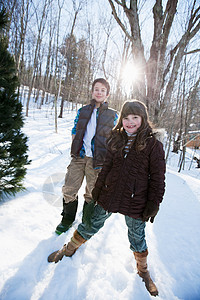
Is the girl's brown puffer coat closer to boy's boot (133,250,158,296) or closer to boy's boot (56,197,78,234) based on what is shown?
boy's boot (133,250,158,296)

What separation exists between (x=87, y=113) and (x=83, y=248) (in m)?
1.70

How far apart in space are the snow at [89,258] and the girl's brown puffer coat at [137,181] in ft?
2.43

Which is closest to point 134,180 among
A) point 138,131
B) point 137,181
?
point 137,181

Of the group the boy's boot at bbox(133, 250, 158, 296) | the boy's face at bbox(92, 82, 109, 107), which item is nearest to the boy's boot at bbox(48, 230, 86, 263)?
the boy's boot at bbox(133, 250, 158, 296)

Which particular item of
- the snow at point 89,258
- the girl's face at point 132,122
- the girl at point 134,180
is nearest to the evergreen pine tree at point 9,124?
the snow at point 89,258

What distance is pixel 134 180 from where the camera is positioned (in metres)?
1.31

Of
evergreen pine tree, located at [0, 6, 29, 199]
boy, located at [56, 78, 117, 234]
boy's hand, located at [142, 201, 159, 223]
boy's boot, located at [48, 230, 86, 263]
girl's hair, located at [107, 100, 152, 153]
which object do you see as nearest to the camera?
boy's hand, located at [142, 201, 159, 223]

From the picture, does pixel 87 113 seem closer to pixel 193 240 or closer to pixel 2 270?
pixel 2 270

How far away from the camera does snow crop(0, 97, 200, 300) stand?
4.30 ft

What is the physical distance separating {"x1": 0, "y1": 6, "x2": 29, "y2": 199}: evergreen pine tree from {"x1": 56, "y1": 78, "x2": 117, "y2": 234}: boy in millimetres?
932

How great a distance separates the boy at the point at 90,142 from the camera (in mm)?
1812

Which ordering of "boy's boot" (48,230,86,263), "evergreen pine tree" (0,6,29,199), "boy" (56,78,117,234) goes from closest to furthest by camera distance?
"boy's boot" (48,230,86,263)
"boy" (56,78,117,234)
"evergreen pine tree" (0,6,29,199)

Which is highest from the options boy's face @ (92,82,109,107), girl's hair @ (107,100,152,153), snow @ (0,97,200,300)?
boy's face @ (92,82,109,107)

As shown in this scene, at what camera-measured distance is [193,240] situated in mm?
2139
